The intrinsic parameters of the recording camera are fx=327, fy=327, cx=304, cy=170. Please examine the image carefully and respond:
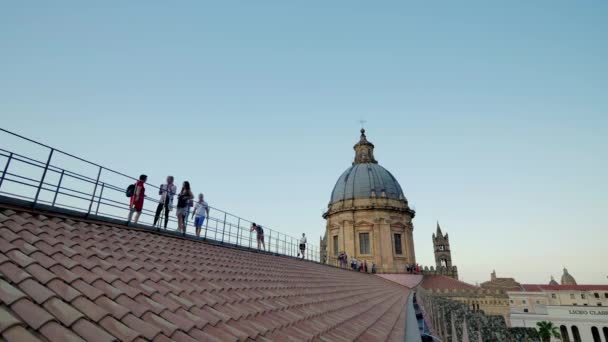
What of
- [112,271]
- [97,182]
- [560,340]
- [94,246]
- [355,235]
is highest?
[355,235]

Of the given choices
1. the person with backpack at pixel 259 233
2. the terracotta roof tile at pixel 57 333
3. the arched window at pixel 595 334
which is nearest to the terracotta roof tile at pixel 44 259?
the terracotta roof tile at pixel 57 333

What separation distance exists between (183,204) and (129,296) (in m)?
7.23

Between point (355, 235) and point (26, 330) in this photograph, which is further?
point (355, 235)

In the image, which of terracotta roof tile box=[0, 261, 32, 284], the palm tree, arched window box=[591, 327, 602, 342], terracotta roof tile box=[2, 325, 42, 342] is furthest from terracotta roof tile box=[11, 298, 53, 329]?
arched window box=[591, 327, 602, 342]

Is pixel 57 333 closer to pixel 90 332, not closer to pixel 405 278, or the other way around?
pixel 90 332

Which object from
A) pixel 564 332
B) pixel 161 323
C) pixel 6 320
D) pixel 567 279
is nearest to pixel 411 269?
pixel 564 332

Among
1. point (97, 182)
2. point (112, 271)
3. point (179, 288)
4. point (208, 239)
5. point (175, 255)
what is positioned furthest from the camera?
point (208, 239)

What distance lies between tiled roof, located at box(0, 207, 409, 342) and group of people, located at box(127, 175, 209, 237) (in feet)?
5.43

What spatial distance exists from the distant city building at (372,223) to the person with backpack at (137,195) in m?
36.2

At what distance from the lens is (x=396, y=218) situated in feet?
153

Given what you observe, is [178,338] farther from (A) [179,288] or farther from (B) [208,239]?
(B) [208,239]

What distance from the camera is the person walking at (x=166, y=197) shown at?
9.49 meters

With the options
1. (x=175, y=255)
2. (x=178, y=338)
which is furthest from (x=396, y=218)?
(x=178, y=338)

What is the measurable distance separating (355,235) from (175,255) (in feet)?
136
